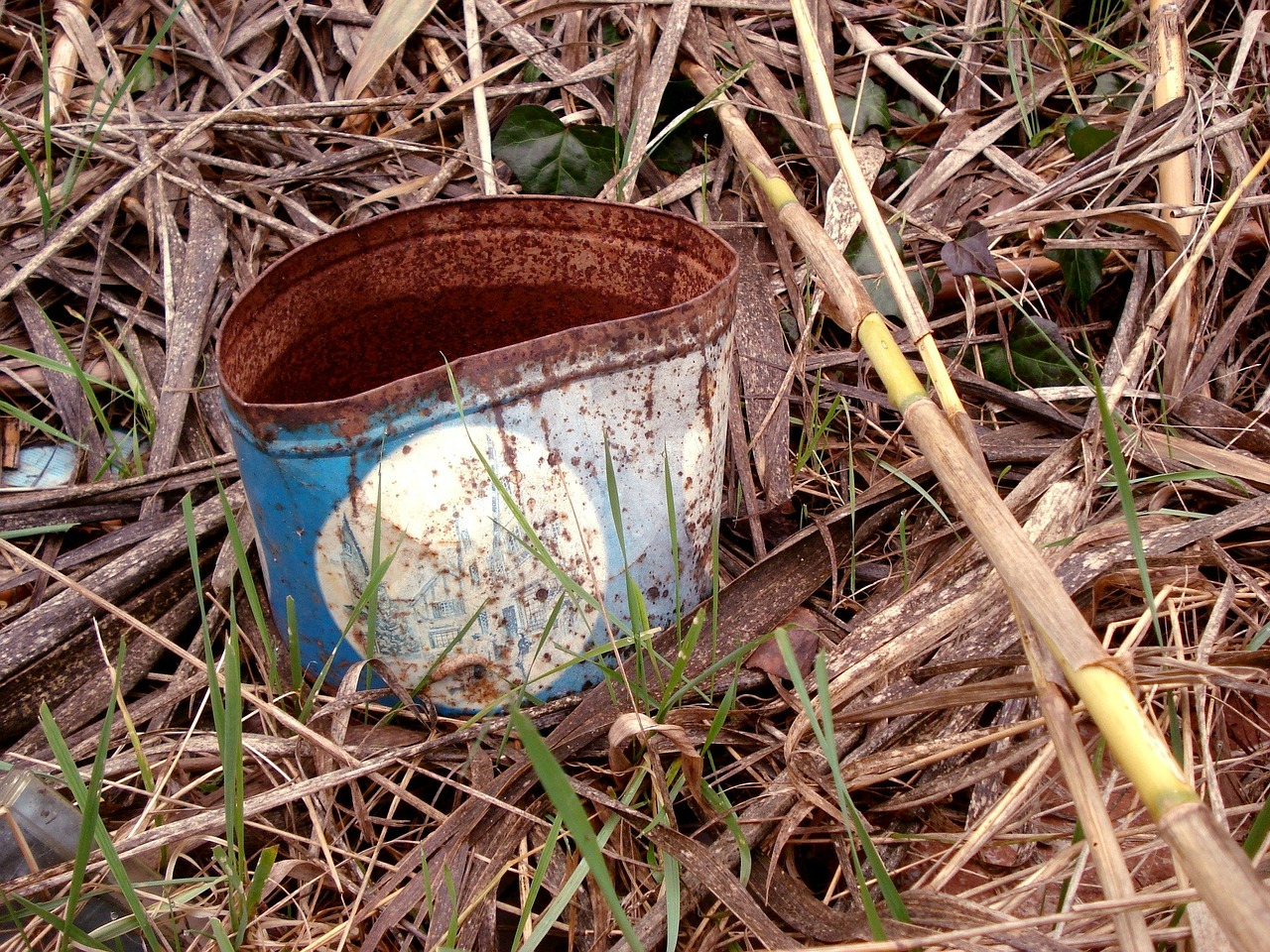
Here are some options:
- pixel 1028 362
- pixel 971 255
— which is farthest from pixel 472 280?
pixel 1028 362

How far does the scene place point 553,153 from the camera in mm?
1843

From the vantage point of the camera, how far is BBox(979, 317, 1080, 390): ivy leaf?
5.54 ft

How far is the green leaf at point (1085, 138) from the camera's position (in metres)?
1.72

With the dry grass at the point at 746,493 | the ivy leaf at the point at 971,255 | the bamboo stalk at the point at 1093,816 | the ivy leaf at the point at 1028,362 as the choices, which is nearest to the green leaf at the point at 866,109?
the dry grass at the point at 746,493

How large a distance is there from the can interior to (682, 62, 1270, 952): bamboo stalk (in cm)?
43

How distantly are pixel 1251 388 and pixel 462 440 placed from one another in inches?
49.8

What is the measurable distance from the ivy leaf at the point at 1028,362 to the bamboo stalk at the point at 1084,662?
67 cm

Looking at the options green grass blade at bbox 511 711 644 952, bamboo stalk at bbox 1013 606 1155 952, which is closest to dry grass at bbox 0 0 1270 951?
bamboo stalk at bbox 1013 606 1155 952

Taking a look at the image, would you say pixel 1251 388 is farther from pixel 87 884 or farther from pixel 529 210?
pixel 87 884

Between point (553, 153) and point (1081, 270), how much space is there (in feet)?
2.94

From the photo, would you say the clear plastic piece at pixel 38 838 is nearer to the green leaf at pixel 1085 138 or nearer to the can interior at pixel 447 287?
the can interior at pixel 447 287

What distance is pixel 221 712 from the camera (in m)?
1.01

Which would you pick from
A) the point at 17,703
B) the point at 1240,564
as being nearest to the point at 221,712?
the point at 17,703

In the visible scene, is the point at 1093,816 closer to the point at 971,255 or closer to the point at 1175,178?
the point at 971,255
